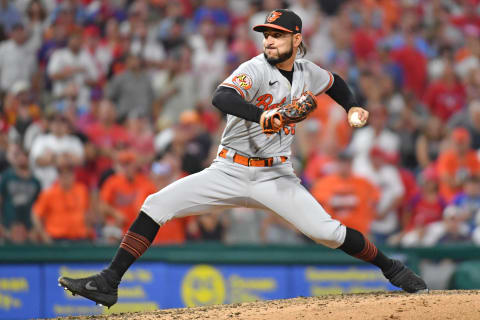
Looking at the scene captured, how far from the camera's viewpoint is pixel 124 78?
10797mm

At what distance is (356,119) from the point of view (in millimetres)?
4926

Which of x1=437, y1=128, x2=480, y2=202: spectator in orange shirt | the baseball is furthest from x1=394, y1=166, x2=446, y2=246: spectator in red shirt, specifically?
the baseball

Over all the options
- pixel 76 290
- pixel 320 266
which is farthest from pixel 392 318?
pixel 320 266

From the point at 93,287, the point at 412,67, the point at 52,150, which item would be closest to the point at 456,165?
the point at 412,67

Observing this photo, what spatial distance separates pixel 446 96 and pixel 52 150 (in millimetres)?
5568

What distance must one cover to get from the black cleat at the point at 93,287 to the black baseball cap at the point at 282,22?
1.81 m

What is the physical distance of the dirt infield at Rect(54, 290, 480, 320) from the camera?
15.4 feet

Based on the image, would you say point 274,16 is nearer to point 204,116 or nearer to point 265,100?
point 265,100

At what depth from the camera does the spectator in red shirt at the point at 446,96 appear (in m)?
11.3

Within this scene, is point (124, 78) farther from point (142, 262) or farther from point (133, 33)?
point (142, 262)

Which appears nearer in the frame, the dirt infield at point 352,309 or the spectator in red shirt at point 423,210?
the dirt infield at point 352,309

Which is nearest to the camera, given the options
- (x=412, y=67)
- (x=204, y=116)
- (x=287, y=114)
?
(x=287, y=114)

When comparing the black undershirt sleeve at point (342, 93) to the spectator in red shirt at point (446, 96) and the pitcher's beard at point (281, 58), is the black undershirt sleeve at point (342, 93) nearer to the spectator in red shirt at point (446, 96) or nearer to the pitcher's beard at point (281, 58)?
the pitcher's beard at point (281, 58)

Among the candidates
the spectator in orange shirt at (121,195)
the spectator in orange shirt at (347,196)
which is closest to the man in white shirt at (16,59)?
the spectator in orange shirt at (121,195)
